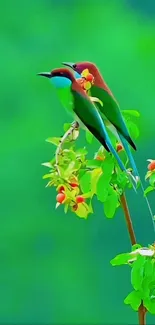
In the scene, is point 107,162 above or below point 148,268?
above

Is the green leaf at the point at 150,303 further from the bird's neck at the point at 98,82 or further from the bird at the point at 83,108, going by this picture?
the bird's neck at the point at 98,82

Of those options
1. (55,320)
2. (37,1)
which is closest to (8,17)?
(37,1)

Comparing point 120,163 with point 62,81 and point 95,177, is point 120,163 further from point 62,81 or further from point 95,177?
point 62,81

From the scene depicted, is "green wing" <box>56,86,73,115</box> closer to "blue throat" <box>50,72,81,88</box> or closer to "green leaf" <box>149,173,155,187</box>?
"blue throat" <box>50,72,81,88</box>

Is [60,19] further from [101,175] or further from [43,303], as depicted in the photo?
[43,303]

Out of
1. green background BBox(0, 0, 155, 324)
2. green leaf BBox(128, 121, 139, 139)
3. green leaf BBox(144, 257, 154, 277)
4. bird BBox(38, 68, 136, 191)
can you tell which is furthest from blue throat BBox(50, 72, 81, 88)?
green leaf BBox(144, 257, 154, 277)

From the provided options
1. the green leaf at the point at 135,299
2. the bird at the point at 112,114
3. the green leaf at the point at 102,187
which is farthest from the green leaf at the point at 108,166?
the green leaf at the point at 135,299

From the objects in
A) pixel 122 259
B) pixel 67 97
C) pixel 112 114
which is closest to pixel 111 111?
pixel 112 114
